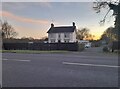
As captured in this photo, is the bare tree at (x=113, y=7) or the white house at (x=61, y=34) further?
the white house at (x=61, y=34)

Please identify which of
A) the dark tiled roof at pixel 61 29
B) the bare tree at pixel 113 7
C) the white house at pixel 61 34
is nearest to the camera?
the bare tree at pixel 113 7

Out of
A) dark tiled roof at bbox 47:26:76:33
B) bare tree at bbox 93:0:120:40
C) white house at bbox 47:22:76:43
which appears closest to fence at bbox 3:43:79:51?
bare tree at bbox 93:0:120:40

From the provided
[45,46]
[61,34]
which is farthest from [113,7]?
[61,34]

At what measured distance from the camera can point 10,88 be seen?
22.5 ft

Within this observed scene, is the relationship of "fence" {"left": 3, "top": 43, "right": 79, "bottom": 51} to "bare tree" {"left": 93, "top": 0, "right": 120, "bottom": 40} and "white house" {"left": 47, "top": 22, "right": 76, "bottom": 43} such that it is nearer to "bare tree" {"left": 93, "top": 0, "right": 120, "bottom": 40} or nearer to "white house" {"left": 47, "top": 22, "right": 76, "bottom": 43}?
"bare tree" {"left": 93, "top": 0, "right": 120, "bottom": 40}

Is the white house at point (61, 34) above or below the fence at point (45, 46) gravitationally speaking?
above

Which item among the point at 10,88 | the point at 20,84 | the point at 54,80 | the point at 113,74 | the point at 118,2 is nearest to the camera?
the point at 10,88

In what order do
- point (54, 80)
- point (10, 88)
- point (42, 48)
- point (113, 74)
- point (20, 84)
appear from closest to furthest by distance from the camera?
point (10, 88), point (20, 84), point (54, 80), point (113, 74), point (42, 48)

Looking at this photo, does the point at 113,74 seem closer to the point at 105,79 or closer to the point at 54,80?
the point at 105,79

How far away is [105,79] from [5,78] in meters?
3.19

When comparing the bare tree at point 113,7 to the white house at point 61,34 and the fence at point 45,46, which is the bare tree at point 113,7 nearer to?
the fence at point 45,46

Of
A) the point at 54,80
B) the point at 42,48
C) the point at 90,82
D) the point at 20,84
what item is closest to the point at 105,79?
the point at 90,82

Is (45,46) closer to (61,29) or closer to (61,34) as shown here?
(61,34)

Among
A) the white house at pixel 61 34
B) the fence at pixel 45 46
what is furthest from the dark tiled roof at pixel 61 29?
the fence at pixel 45 46
